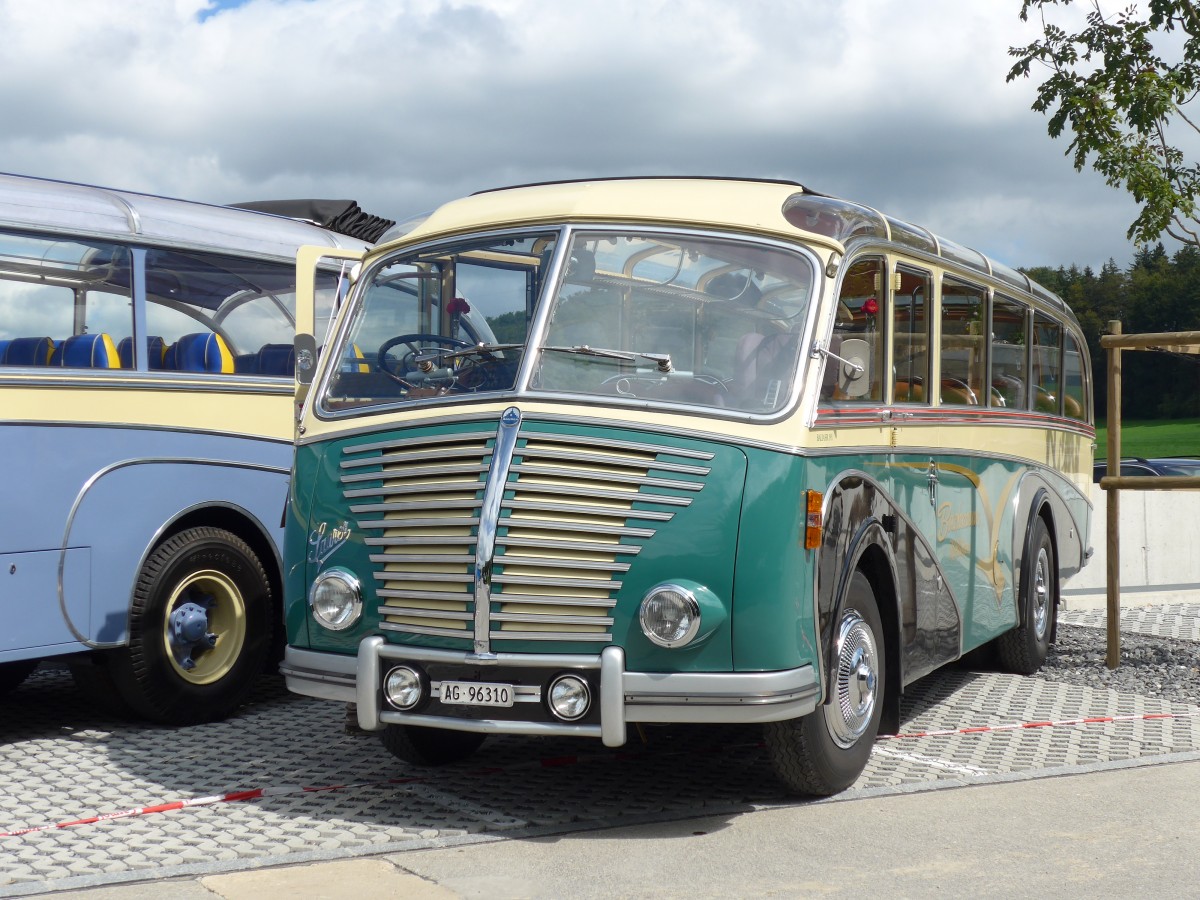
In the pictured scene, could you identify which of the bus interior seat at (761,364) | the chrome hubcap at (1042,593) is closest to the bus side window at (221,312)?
the bus interior seat at (761,364)

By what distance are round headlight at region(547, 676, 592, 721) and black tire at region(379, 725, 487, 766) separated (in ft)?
4.32

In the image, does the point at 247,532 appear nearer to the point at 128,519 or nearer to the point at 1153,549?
the point at 128,519

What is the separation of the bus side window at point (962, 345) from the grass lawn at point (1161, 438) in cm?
5705

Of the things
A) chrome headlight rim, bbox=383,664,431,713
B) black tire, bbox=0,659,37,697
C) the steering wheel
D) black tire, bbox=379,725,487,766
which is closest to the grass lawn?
black tire, bbox=0,659,37,697

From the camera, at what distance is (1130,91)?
11.5 m

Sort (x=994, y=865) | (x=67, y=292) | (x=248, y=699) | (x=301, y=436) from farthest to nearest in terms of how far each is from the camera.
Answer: (x=248, y=699)
(x=67, y=292)
(x=301, y=436)
(x=994, y=865)

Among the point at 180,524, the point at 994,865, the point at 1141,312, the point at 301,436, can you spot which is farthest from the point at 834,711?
the point at 1141,312

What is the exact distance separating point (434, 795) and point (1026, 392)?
528 centimetres

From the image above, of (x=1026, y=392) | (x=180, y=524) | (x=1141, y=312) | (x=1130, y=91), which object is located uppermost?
(x=1141, y=312)

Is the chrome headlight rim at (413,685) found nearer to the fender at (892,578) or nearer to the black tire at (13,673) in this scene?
the fender at (892,578)

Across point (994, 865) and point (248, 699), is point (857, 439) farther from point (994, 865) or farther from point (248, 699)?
point (248, 699)

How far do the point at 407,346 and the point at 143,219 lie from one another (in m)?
2.33

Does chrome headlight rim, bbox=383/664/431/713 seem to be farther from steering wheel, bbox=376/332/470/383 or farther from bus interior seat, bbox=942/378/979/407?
bus interior seat, bbox=942/378/979/407

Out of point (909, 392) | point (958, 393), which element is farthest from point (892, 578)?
point (958, 393)
